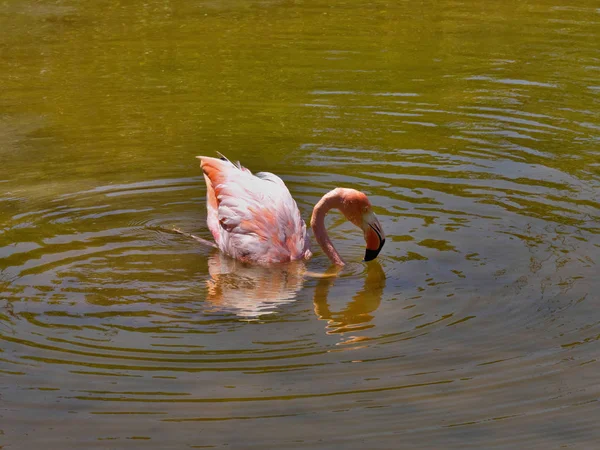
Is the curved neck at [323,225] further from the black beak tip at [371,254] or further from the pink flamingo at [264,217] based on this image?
the black beak tip at [371,254]

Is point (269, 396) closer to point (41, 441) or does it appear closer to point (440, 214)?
point (41, 441)

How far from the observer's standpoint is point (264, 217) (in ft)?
23.4

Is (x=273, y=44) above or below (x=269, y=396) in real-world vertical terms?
above

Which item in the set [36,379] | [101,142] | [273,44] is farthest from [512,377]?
[273,44]

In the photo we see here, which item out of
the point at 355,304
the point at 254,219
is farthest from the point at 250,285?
the point at 355,304

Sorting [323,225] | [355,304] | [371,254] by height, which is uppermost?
[323,225]

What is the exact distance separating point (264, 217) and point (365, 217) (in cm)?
85

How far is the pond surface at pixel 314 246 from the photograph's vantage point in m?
4.93

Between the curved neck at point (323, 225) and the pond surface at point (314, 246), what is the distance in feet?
0.42

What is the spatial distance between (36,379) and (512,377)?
2.44 m

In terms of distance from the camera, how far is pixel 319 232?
695cm

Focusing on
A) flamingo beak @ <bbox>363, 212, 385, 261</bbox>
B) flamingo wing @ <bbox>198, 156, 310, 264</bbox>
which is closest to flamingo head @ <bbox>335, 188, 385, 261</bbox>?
flamingo beak @ <bbox>363, 212, 385, 261</bbox>

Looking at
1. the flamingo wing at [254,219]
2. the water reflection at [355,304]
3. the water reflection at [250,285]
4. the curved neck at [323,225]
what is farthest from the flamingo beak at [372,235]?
the flamingo wing at [254,219]

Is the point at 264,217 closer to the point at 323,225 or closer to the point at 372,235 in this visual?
the point at 323,225
